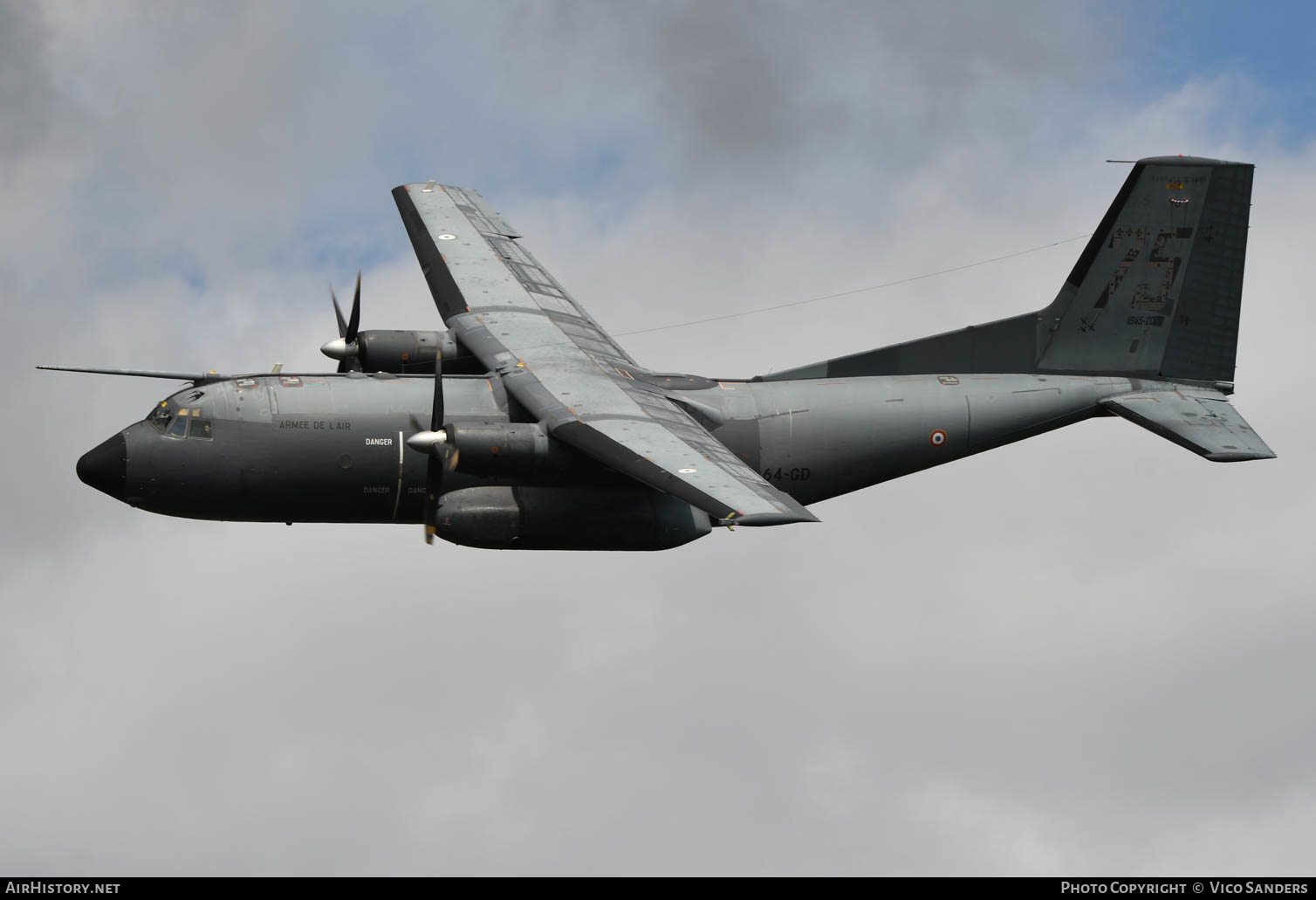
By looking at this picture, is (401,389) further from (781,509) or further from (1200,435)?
(1200,435)

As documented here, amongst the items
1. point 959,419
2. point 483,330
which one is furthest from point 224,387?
point 959,419

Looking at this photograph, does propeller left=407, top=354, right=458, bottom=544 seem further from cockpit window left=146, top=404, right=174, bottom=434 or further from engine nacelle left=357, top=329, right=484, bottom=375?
cockpit window left=146, top=404, right=174, bottom=434

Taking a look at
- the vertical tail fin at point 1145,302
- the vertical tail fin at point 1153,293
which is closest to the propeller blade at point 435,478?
the vertical tail fin at point 1145,302

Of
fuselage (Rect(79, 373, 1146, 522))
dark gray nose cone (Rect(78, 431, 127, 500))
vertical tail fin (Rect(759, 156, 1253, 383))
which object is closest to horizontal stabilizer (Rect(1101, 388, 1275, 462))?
vertical tail fin (Rect(759, 156, 1253, 383))

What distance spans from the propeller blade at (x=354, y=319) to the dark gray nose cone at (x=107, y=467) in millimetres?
6816

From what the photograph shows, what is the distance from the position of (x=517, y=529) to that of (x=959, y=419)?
1113 centimetres

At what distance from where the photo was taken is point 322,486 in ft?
125

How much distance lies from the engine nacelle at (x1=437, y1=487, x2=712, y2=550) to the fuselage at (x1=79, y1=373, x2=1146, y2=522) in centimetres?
37

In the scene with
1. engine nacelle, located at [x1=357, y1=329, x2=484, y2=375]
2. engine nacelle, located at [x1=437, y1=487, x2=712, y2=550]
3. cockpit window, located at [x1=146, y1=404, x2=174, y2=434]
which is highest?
engine nacelle, located at [x1=357, y1=329, x2=484, y2=375]

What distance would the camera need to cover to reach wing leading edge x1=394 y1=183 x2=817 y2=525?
1369 inches

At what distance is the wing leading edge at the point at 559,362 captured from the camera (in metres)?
34.8

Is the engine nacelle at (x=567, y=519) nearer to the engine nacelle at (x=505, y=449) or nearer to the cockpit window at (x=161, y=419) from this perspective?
the engine nacelle at (x=505, y=449)

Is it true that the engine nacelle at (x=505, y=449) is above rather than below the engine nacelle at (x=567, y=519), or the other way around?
above

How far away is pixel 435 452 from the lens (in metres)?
36.7
